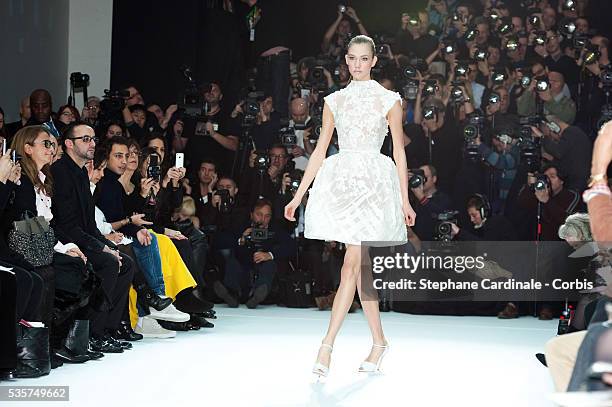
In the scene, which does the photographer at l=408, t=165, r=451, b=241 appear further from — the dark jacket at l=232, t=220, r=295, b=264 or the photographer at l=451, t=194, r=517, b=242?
the dark jacket at l=232, t=220, r=295, b=264

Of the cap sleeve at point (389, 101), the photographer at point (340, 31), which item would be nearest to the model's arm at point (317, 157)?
the cap sleeve at point (389, 101)

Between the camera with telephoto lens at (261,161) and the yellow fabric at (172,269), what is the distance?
156 centimetres

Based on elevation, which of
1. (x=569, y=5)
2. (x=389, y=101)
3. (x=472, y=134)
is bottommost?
(x=472, y=134)

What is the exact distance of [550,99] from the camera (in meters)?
7.04

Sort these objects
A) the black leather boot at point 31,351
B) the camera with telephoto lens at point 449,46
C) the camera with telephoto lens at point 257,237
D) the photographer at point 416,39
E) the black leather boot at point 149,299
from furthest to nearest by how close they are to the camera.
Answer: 1. the photographer at point 416,39
2. the camera with telephoto lens at point 449,46
3. the camera with telephoto lens at point 257,237
4. the black leather boot at point 149,299
5. the black leather boot at point 31,351

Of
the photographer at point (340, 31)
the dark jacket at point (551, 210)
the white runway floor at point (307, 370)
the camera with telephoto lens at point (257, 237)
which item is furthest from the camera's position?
the photographer at point (340, 31)

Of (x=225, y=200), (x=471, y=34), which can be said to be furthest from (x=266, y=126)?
(x=471, y=34)

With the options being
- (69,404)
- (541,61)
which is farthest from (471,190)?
(69,404)

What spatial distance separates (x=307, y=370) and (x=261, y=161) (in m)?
2.95

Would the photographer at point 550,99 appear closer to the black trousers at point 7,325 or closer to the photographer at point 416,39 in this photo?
the photographer at point 416,39

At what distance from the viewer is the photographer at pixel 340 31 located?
25.5ft

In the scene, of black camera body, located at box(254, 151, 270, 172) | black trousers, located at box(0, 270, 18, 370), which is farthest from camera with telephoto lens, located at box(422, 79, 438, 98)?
black trousers, located at box(0, 270, 18, 370)

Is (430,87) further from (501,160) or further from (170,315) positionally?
(170,315)

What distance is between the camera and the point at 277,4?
8.08m
